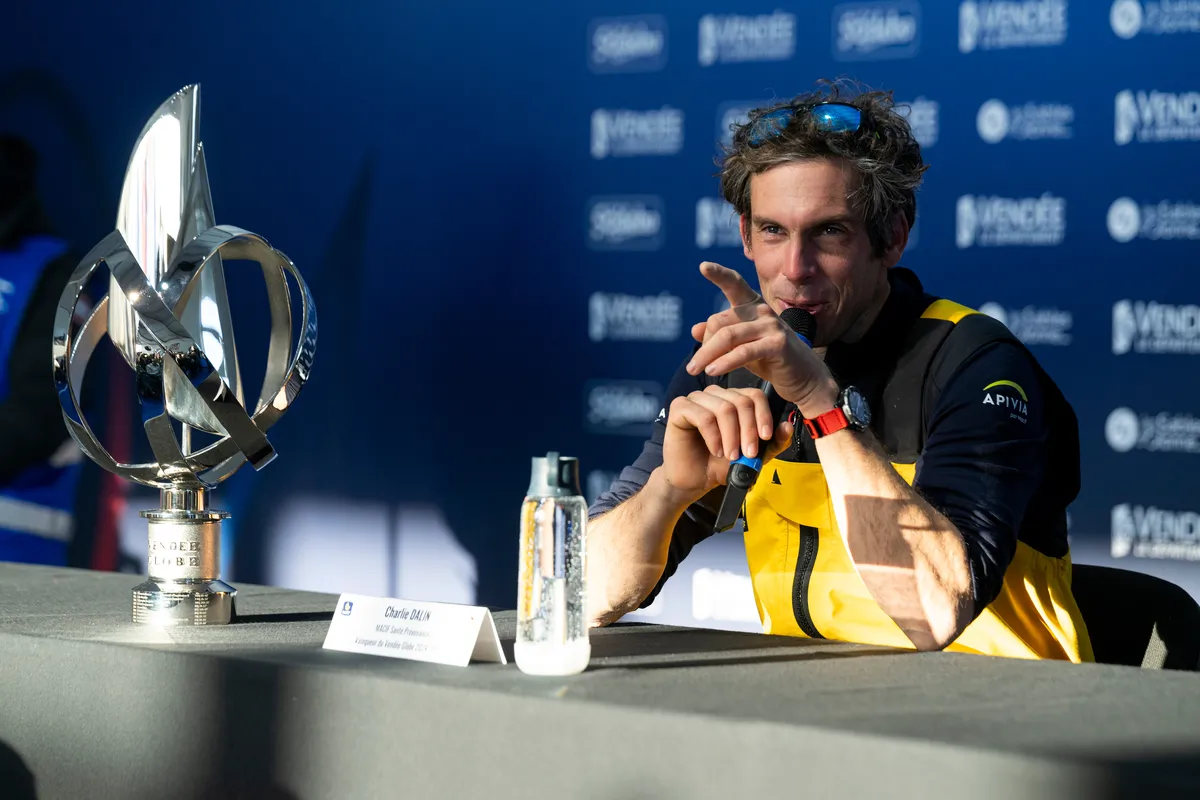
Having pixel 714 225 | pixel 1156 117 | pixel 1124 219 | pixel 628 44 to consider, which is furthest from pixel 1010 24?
pixel 628 44

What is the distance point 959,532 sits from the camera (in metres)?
1.41

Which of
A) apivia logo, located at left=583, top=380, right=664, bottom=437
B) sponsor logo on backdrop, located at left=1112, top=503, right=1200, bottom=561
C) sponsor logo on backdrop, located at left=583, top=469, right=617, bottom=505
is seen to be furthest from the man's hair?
sponsor logo on backdrop, located at left=583, top=469, right=617, bottom=505

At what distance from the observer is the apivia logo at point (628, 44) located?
278cm

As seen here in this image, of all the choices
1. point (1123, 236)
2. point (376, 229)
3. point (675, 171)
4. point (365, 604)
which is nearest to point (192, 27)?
point (376, 229)

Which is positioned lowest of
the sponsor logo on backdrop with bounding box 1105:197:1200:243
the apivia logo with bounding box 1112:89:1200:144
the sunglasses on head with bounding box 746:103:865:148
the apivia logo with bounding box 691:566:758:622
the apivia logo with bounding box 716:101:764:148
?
the apivia logo with bounding box 691:566:758:622

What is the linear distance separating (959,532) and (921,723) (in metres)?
0.59

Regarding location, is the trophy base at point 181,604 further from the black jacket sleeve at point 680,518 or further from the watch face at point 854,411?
the watch face at point 854,411

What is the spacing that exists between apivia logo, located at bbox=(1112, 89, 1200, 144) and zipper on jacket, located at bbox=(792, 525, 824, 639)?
1.21 metres

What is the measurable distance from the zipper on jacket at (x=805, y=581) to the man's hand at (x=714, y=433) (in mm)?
210

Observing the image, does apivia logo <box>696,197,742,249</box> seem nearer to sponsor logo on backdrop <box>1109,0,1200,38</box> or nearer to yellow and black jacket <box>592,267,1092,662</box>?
sponsor logo on backdrop <box>1109,0,1200,38</box>

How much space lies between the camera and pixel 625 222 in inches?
111

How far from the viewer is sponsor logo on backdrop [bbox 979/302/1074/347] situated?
2.44 meters

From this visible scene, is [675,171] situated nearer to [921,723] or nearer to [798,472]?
[798,472]

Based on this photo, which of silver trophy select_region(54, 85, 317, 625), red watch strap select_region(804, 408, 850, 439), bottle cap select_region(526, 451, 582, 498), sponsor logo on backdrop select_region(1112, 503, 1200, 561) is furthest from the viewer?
sponsor logo on backdrop select_region(1112, 503, 1200, 561)
